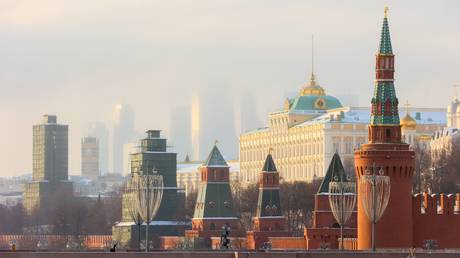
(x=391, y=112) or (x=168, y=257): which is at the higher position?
(x=391, y=112)

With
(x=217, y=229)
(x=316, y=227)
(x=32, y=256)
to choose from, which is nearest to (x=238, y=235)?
(x=217, y=229)

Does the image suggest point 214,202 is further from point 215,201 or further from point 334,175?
point 334,175

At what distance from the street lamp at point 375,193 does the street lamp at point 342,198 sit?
441 inches

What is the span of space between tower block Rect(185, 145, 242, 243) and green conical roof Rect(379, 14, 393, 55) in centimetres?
5269

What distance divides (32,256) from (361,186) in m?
24.7

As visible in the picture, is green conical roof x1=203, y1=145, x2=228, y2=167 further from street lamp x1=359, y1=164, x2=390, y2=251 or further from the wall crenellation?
street lamp x1=359, y1=164, x2=390, y2=251

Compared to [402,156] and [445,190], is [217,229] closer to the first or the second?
[445,190]

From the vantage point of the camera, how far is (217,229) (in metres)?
189

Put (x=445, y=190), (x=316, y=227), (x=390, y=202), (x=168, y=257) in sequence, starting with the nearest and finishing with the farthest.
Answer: (x=168, y=257) < (x=390, y=202) < (x=316, y=227) < (x=445, y=190)

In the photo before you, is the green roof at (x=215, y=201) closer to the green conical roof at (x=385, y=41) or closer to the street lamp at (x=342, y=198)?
the street lamp at (x=342, y=198)

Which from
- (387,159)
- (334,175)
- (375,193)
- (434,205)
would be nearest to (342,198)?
(434,205)

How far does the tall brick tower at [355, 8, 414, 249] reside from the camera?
442 feet

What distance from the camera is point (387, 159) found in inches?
5359

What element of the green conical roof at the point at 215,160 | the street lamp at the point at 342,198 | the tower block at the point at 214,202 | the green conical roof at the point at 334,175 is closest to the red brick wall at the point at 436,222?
the street lamp at the point at 342,198
